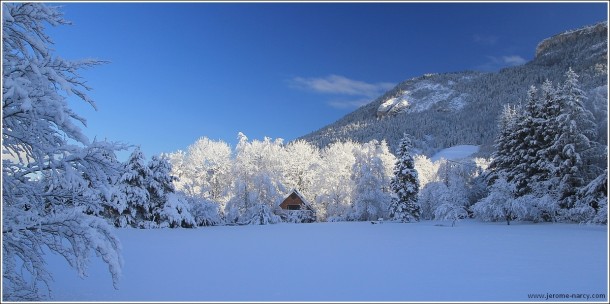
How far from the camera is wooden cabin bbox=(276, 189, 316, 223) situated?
3869cm

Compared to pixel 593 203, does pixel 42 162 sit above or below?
above

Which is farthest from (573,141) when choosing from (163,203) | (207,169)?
(207,169)

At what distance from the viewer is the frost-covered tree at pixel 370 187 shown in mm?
38250

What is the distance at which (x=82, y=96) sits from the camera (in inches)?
238

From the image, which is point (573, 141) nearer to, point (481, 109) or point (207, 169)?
point (207, 169)

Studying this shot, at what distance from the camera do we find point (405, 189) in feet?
113

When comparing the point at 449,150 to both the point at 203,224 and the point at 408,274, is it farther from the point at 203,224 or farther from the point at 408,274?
the point at 408,274

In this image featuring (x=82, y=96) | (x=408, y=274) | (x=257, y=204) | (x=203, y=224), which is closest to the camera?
(x=82, y=96)

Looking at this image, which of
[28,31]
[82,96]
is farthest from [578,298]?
[28,31]

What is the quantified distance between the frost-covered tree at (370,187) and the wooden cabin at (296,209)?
4.54 metres

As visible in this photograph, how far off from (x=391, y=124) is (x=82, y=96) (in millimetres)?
142196

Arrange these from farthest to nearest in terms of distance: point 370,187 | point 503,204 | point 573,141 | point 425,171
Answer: point 425,171 < point 370,187 < point 503,204 < point 573,141

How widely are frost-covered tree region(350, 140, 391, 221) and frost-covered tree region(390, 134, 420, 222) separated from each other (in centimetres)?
307

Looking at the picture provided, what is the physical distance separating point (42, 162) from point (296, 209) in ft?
120
